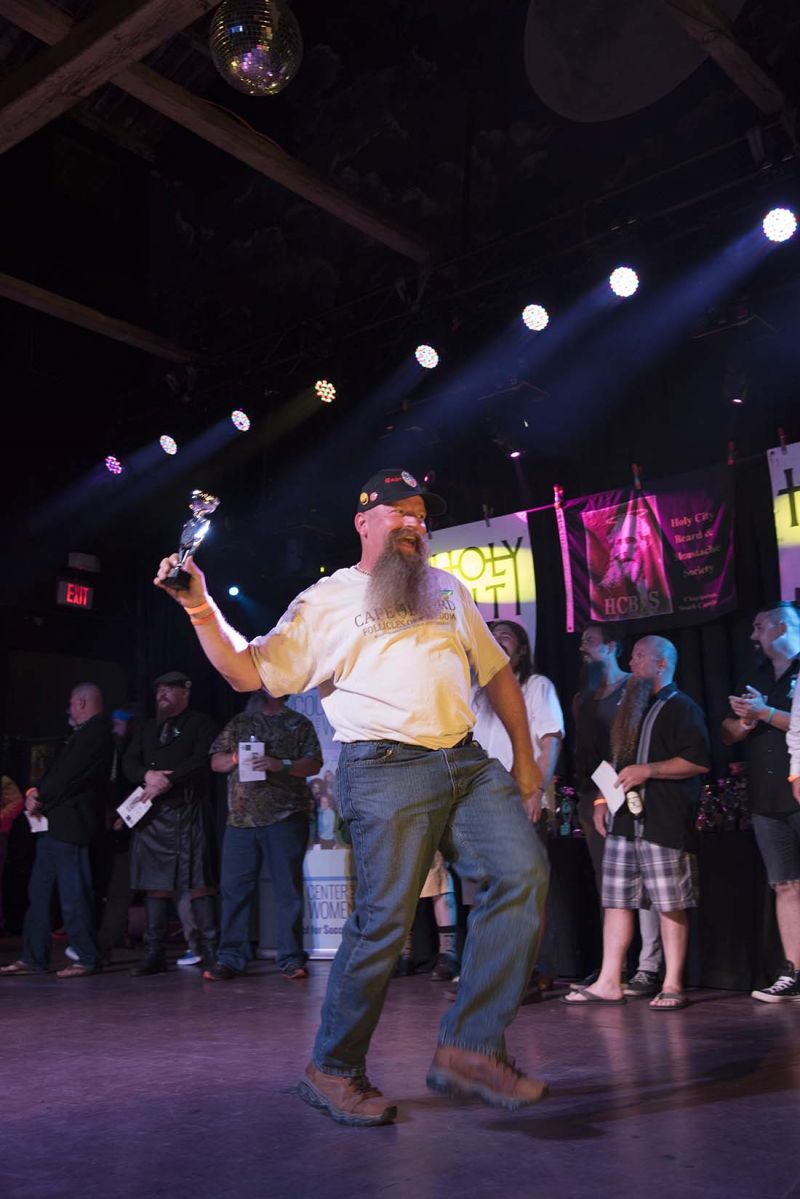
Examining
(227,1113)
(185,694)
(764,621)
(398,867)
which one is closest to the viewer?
(398,867)

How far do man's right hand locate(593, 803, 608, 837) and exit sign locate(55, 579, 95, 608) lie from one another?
6.27 meters

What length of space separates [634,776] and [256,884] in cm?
271

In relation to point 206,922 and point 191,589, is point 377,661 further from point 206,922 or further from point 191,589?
point 206,922

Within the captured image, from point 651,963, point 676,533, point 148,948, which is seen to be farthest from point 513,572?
point 148,948

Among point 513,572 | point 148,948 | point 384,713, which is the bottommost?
point 148,948

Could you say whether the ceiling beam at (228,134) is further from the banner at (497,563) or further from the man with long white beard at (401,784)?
the man with long white beard at (401,784)

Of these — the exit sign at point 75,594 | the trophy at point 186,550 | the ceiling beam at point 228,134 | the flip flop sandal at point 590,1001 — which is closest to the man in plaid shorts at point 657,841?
the flip flop sandal at point 590,1001

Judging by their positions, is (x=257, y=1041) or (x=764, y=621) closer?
(x=257, y=1041)

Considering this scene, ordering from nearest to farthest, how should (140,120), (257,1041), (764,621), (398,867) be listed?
1. (398,867)
2. (257,1041)
3. (764,621)
4. (140,120)

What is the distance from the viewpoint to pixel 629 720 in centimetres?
547

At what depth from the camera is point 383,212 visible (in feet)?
24.5

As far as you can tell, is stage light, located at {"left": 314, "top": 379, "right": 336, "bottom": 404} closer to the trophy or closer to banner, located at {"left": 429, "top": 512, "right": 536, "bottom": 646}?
banner, located at {"left": 429, "top": 512, "right": 536, "bottom": 646}

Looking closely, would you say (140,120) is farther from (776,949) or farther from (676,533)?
(776,949)

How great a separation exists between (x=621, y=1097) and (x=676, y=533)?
4.34m
